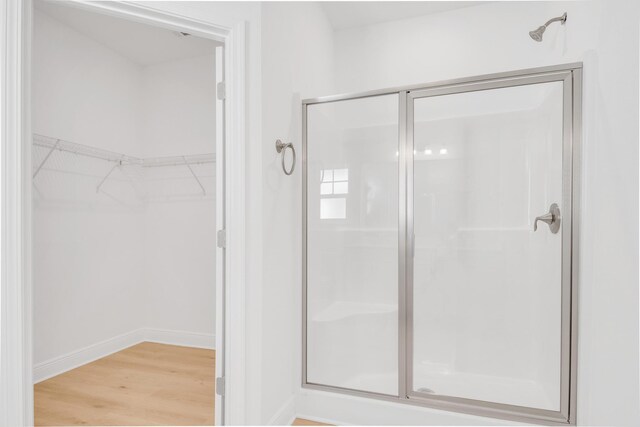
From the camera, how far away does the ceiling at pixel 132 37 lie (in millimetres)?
2668

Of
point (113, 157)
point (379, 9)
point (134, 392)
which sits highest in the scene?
point (379, 9)

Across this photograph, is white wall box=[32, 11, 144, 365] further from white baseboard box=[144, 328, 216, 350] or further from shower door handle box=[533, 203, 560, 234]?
shower door handle box=[533, 203, 560, 234]

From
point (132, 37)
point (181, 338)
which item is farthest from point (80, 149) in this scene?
point (181, 338)

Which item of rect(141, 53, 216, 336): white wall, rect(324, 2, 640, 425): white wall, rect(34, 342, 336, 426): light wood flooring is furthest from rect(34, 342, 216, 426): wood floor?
rect(324, 2, 640, 425): white wall

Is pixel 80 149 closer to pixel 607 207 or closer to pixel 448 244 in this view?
pixel 448 244

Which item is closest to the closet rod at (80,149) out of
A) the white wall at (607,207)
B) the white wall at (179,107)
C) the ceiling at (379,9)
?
the white wall at (179,107)

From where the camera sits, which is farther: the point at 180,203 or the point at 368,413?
Answer: the point at 180,203

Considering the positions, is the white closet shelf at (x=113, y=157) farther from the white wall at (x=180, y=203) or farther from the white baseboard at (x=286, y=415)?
the white baseboard at (x=286, y=415)

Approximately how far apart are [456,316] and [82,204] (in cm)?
283

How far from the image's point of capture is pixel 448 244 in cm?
203

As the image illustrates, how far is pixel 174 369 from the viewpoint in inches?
111

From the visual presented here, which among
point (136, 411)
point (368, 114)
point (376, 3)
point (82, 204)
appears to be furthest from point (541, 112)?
point (82, 204)

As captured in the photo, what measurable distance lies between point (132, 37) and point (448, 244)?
9.32 feet

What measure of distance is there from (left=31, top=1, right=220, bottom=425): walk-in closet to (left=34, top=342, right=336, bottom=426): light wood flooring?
0.5 inches
